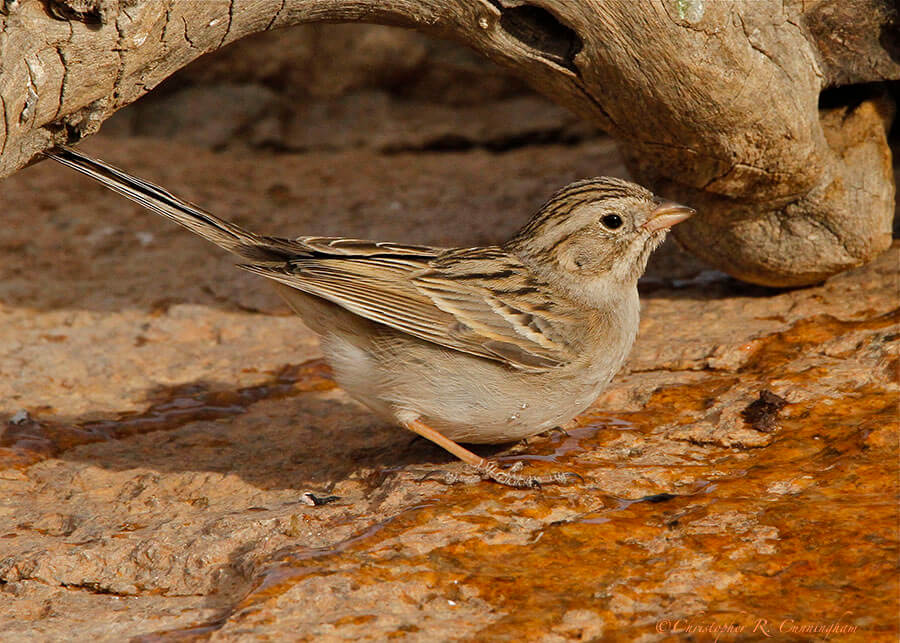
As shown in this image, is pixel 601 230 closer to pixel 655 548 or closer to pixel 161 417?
pixel 655 548

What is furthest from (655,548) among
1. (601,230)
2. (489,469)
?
(601,230)

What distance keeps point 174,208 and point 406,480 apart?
1590mm

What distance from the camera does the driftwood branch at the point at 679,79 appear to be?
4.54m

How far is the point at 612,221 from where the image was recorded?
5355mm

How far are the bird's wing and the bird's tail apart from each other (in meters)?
0.11

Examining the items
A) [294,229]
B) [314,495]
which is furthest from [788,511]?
[294,229]

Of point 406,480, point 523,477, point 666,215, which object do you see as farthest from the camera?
point 666,215

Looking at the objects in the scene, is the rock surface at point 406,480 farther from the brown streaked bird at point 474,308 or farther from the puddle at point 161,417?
the brown streaked bird at point 474,308

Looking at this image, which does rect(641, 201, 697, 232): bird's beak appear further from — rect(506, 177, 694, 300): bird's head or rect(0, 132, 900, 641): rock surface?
rect(0, 132, 900, 641): rock surface

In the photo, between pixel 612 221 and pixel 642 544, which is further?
pixel 612 221

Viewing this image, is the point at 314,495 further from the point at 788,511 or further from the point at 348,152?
the point at 348,152

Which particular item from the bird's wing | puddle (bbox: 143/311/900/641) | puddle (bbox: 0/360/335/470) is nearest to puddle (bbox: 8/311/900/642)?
puddle (bbox: 143/311/900/641)

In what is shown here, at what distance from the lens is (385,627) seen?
355cm

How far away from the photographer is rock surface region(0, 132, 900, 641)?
3.68 metres
